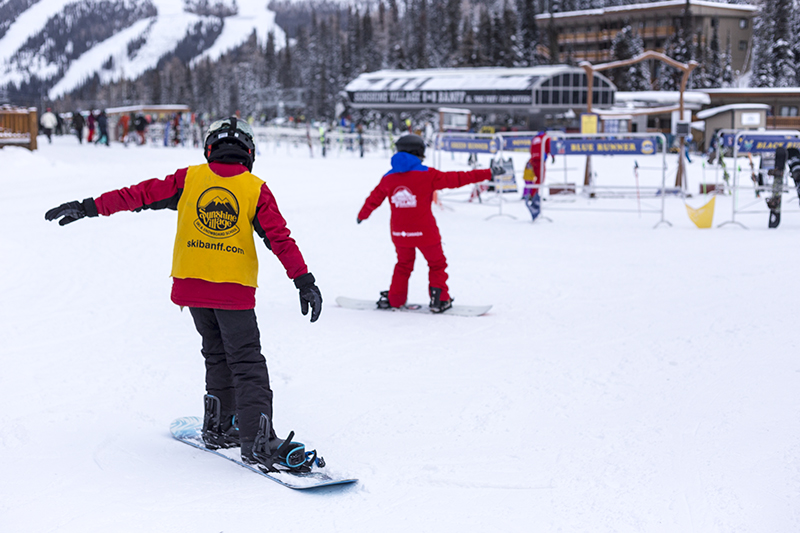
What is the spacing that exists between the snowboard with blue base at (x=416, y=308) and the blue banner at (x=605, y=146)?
229 inches

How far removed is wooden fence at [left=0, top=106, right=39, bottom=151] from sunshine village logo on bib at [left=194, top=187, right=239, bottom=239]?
20.6m

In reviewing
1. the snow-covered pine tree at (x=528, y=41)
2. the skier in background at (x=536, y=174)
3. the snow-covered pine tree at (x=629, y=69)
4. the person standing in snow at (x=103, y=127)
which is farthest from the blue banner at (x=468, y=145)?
the snow-covered pine tree at (x=528, y=41)

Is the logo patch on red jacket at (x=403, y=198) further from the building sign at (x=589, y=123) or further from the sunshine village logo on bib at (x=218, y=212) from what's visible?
the building sign at (x=589, y=123)

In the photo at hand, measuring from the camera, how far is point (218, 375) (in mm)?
3381

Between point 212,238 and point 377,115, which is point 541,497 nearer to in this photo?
point 212,238

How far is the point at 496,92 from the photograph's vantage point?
49.5 metres

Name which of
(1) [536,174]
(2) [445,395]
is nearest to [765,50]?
(1) [536,174]

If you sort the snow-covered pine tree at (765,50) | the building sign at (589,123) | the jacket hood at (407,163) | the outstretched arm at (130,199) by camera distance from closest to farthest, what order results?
1. the outstretched arm at (130,199)
2. the jacket hood at (407,163)
3. the building sign at (589,123)
4. the snow-covered pine tree at (765,50)

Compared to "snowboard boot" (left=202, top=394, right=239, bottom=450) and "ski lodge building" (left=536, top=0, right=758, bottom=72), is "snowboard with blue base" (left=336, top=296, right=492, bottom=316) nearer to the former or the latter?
"snowboard boot" (left=202, top=394, right=239, bottom=450)

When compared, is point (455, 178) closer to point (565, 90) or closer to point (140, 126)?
point (140, 126)

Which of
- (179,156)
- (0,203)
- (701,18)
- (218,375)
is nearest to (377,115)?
(701,18)

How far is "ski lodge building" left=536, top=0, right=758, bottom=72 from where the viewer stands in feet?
244

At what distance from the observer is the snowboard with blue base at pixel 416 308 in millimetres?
6312

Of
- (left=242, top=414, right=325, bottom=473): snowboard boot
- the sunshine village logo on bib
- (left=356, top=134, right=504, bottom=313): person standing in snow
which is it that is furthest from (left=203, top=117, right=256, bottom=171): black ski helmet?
(left=356, top=134, right=504, bottom=313): person standing in snow
